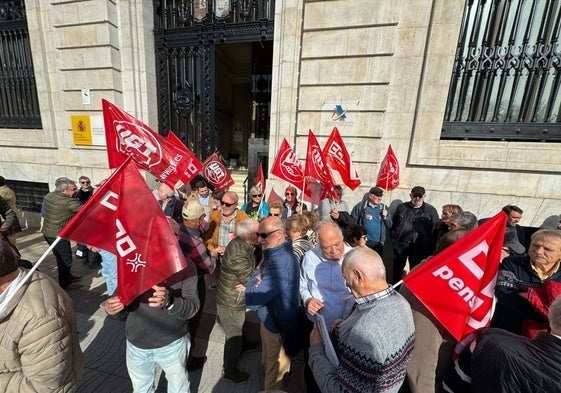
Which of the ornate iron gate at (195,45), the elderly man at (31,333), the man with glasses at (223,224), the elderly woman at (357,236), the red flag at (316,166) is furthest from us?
the ornate iron gate at (195,45)

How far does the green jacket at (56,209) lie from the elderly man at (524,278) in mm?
5475

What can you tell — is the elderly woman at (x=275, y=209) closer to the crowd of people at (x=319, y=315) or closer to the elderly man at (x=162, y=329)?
the crowd of people at (x=319, y=315)

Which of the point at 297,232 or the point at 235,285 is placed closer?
the point at 235,285

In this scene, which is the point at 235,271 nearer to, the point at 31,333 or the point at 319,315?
the point at 319,315

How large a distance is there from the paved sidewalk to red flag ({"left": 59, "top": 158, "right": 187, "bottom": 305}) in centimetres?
167

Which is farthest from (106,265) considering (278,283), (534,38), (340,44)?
(534,38)

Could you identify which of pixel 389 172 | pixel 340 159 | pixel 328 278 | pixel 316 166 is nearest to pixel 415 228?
pixel 389 172

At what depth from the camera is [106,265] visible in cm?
335

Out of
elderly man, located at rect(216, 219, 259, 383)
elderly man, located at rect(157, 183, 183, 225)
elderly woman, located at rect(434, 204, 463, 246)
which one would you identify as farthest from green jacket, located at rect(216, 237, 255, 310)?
elderly woman, located at rect(434, 204, 463, 246)

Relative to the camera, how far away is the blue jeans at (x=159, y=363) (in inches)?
70.0

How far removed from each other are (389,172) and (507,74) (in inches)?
120

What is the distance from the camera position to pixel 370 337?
1.16m

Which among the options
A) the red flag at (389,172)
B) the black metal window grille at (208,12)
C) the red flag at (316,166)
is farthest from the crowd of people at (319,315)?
the black metal window grille at (208,12)

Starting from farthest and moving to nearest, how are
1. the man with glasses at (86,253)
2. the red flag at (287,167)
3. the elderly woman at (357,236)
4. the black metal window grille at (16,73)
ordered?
the black metal window grille at (16,73)
the man with glasses at (86,253)
the red flag at (287,167)
the elderly woman at (357,236)
